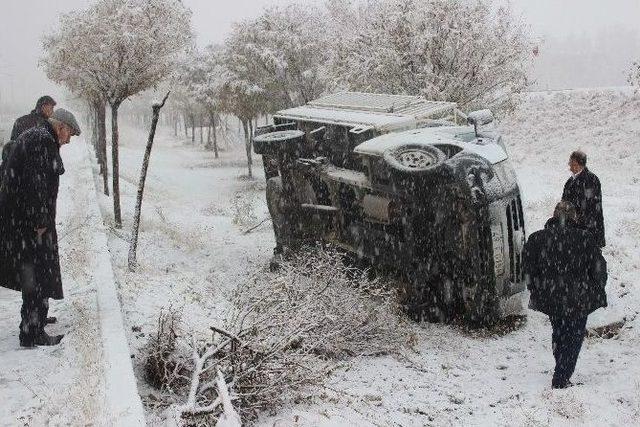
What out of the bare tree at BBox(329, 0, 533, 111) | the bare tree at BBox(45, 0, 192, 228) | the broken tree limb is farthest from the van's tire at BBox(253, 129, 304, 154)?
the bare tree at BBox(329, 0, 533, 111)

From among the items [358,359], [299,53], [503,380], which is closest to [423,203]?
[358,359]

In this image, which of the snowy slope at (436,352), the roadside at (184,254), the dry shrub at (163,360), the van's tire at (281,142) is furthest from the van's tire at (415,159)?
the dry shrub at (163,360)

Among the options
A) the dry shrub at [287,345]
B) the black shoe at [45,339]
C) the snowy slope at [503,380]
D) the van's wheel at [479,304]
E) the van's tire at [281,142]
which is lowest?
the snowy slope at [503,380]

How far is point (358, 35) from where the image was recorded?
1828cm

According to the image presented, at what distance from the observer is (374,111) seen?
9.77m

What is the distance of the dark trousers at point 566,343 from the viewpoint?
5.15 m

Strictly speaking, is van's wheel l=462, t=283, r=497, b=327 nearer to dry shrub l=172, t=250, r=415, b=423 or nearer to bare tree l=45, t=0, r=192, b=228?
dry shrub l=172, t=250, r=415, b=423

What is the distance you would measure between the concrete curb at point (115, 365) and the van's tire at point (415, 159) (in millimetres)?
3625

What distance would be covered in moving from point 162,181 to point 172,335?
22.4m

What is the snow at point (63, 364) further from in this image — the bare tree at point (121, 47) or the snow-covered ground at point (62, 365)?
the bare tree at point (121, 47)

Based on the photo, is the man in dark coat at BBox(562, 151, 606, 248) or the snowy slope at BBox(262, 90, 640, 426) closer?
the snowy slope at BBox(262, 90, 640, 426)

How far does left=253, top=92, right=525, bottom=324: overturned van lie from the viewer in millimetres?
6953

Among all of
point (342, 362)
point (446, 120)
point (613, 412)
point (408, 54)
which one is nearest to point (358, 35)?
point (408, 54)

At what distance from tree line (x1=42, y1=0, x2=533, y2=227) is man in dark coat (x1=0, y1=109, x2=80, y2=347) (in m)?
6.78
